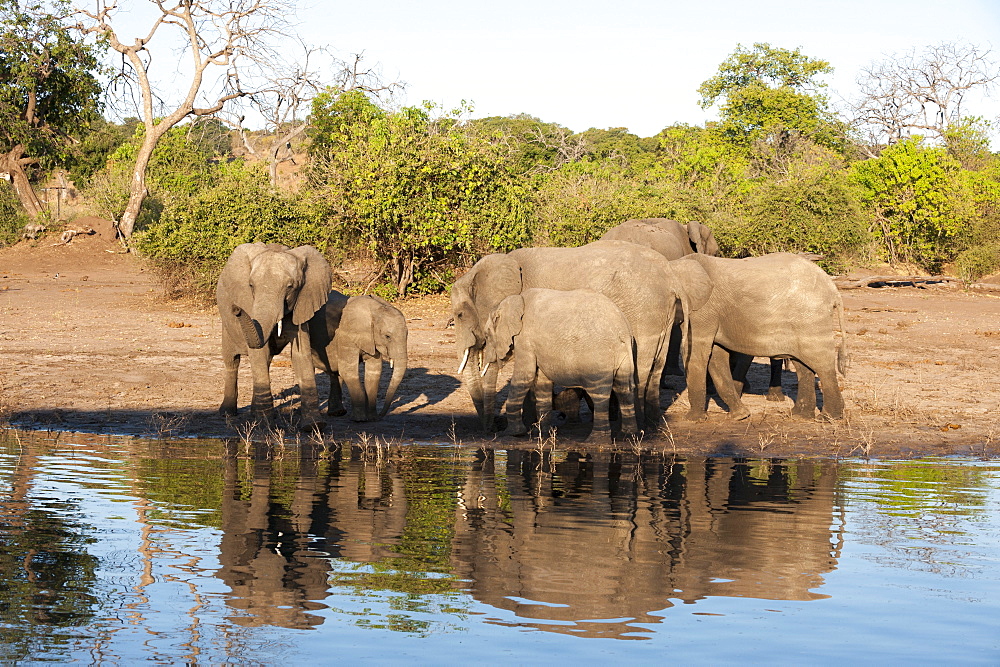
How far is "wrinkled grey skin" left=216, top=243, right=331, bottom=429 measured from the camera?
1250 centimetres

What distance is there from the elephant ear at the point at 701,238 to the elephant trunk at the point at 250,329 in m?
7.33

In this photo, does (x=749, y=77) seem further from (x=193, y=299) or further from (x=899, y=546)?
(x=899, y=546)

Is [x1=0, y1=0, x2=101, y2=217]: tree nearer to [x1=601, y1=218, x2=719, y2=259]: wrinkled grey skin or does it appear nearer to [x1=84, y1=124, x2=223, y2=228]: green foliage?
[x1=84, y1=124, x2=223, y2=228]: green foliage

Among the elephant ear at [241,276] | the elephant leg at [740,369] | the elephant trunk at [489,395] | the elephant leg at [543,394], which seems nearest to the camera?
the elephant leg at [543,394]

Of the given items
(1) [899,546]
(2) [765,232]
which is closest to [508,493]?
(1) [899,546]

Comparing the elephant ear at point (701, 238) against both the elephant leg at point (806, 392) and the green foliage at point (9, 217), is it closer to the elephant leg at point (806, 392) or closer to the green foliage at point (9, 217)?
the elephant leg at point (806, 392)

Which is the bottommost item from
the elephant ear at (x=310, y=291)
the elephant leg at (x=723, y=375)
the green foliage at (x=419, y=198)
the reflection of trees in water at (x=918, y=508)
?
the reflection of trees in water at (x=918, y=508)

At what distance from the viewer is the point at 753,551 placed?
767cm

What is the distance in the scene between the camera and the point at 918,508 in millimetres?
9180

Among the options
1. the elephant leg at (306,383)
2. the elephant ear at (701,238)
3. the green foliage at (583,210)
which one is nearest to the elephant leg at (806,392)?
the elephant ear at (701,238)

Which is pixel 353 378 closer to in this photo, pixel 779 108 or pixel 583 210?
pixel 583 210

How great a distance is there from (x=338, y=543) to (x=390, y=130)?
62.0ft

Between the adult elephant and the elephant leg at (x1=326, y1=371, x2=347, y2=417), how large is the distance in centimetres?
162

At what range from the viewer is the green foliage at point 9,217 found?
1505 inches
